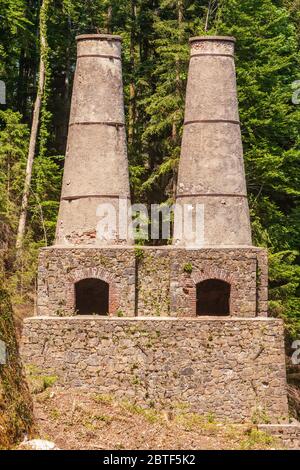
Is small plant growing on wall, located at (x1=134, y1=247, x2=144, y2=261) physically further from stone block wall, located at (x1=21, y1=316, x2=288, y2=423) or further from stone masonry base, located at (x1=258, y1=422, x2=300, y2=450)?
stone masonry base, located at (x1=258, y1=422, x2=300, y2=450)

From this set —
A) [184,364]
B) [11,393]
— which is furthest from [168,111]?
[11,393]

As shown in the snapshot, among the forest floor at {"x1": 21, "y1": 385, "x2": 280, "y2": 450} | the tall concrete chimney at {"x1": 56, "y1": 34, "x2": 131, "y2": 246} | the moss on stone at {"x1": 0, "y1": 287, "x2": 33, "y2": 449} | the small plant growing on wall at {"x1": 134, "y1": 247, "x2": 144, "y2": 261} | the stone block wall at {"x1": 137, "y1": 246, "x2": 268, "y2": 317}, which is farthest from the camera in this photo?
the tall concrete chimney at {"x1": 56, "y1": 34, "x2": 131, "y2": 246}

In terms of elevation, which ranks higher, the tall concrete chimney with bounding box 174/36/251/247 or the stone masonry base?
the tall concrete chimney with bounding box 174/36/251/247

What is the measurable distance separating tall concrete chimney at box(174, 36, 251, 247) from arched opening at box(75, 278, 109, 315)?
199 cm

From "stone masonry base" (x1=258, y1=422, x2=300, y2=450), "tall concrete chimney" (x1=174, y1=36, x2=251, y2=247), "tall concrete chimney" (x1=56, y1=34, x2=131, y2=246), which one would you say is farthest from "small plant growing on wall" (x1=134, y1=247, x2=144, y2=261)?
"stone masonry base" (x1=258, y1=422, x2=300, y2=450)

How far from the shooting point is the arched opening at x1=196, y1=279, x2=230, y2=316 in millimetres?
24531

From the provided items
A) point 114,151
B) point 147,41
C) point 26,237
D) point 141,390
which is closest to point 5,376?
point 141,390

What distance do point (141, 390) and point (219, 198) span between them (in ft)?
11.9

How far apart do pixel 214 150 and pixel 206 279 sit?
2.30 m

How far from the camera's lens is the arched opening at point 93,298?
24641mm

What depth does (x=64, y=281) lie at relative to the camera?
76.0ft

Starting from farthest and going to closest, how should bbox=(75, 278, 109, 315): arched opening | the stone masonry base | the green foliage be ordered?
1. the green foliage
2. bbox=(75, 278, 109, 315): arched opening
3. the stone masonry base

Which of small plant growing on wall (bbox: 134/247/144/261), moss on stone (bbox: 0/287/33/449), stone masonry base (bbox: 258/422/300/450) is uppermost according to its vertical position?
small plant growing on wall (bbox: 134/247/144/261)

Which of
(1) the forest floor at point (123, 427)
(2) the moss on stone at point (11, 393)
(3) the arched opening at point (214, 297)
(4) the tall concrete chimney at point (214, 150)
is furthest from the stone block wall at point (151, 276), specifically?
(2) the moss on stone at point (11, 393)
